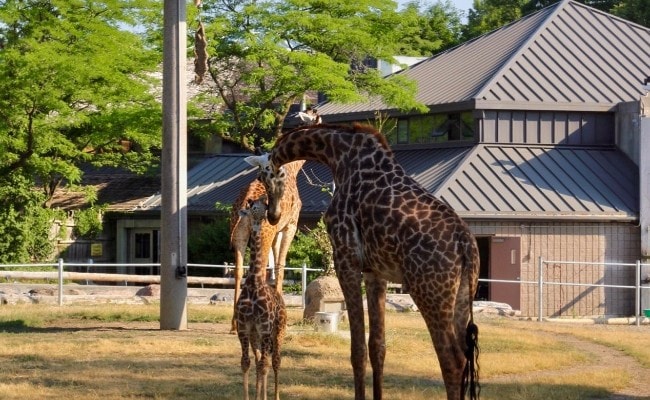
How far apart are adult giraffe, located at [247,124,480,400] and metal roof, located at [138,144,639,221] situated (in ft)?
70.0

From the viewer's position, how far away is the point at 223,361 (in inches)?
661

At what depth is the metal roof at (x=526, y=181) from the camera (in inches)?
1348

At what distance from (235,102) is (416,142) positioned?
20.9ft

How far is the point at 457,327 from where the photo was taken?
11.6 metres

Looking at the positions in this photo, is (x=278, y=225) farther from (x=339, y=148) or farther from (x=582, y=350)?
(x=582, y=350)

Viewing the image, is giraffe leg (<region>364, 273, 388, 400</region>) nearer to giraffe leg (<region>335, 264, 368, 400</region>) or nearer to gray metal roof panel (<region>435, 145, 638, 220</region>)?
giraffe leg (<region>335, 264, 368, 400</region>)

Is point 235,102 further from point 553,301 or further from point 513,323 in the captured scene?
point 513,323

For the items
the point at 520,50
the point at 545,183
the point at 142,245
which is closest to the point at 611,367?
the point at 545,183

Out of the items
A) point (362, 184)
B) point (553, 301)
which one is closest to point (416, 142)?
point (553, 301)

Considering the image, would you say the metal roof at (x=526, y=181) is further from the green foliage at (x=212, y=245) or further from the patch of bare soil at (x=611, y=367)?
the patch of bare soil at (x=611, y=367)

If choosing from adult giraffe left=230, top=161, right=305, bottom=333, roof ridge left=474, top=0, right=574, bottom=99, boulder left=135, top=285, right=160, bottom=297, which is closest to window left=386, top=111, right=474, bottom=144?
roof ridge left=474, top=0, right=574, bottom=99

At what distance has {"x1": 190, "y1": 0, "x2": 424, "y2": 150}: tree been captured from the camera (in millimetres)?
38031

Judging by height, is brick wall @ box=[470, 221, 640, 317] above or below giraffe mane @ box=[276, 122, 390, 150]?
below

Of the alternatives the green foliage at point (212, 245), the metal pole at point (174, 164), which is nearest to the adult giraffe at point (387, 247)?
the metal pole at point (174, 164)
